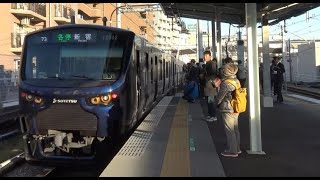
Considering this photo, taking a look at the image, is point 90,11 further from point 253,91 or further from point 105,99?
point 253,91

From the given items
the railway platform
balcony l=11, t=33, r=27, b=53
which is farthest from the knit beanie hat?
balcony l=11, t=33, r=27, b=53

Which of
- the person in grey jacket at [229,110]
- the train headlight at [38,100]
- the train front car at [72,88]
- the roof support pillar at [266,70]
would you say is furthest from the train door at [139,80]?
the roof support pillar at [266,70]

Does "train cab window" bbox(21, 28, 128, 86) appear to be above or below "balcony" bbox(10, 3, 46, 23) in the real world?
below

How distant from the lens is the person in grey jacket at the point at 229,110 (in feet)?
26.2

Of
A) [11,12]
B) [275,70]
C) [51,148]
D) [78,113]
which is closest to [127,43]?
[78,113]

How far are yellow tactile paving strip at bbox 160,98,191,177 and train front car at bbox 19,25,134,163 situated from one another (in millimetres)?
1171

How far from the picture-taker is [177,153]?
7.84 metres

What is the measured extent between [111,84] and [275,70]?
10367 millimetres

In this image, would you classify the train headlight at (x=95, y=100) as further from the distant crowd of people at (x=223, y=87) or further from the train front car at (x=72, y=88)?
the distant crowd of people at (x=223, y=87)

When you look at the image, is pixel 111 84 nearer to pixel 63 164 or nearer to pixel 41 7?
pixel 63 164

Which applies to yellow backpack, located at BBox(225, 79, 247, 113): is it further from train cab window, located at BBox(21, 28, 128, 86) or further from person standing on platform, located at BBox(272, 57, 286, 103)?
person standing on platform, located at BBox(272, 57, 286, 103)

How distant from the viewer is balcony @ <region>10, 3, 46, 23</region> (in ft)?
133

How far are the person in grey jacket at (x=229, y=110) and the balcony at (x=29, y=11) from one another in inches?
1379

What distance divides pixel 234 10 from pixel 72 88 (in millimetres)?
10325
